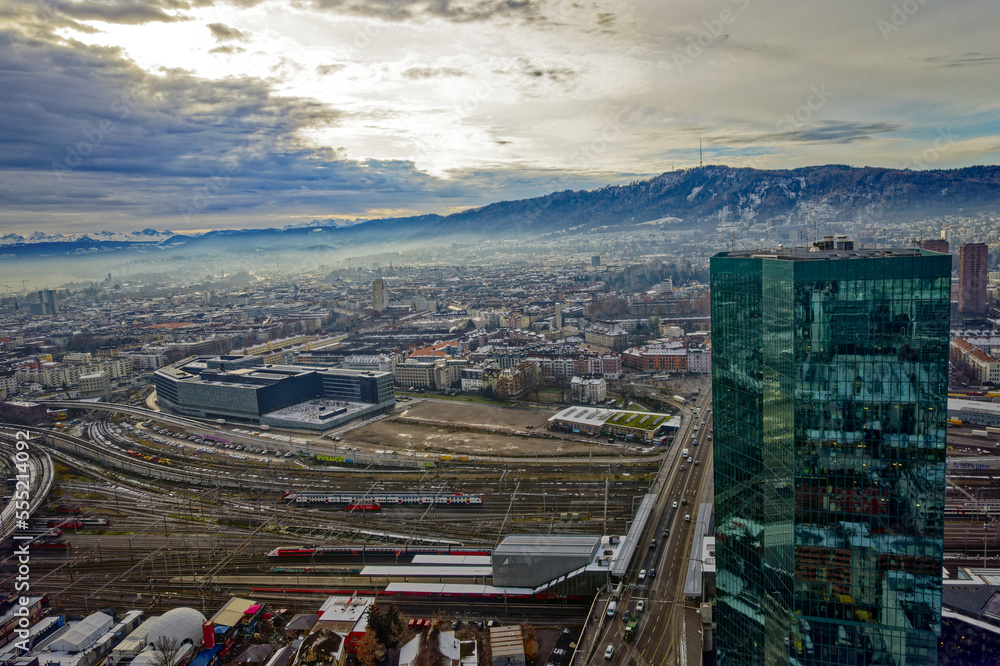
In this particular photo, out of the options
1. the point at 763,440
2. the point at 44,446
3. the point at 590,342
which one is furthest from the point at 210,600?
the point at 590,342

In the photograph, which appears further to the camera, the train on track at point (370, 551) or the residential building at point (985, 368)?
the residential building at point (985, 368)

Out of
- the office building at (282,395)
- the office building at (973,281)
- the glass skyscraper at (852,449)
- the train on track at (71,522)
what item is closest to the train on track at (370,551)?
the train on track at (71,522)

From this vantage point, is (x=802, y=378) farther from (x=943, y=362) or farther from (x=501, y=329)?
(x=501, y=329)

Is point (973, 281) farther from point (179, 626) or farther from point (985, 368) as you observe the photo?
point (179, 626)

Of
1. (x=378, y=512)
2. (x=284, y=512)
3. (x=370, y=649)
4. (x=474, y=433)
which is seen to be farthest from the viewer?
(x=474, y=433)

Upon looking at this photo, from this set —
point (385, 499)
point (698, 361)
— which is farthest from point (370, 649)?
point (698, 361)

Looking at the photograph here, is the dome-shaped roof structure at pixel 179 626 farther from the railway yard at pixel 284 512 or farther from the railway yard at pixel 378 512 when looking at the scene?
the railway yard at pixel 284 512
